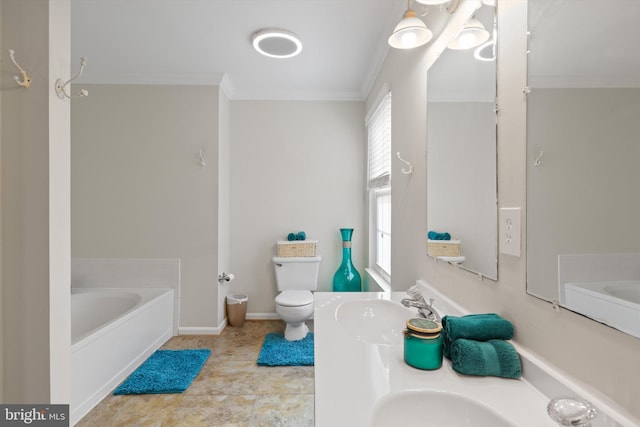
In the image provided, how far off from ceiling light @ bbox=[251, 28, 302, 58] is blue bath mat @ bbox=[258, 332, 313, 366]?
2.47m

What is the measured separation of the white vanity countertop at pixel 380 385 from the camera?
0.61 meters

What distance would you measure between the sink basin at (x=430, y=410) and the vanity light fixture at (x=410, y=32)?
4.08 feet

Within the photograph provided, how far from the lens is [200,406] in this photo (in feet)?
5.95

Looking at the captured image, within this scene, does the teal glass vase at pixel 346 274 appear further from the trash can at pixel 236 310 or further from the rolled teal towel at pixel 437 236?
the rolled teal towel at pixel 437 236

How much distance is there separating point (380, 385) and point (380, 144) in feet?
7.10

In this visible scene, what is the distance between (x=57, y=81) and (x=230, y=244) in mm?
2152

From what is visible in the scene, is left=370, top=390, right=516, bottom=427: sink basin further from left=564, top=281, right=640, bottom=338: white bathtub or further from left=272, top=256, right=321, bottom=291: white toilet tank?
left=272, top=256, right=321, bottom=291: white toilet tank

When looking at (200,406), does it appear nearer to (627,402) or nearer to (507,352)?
(507,352)

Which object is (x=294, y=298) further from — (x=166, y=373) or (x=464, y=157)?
(x=464, y=157)

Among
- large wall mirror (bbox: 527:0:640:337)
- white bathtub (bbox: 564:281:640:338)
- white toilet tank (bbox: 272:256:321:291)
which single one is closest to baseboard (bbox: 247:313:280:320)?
white toilet tank (bbox: 272:256:321:291)

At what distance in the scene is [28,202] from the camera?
1.25 metres

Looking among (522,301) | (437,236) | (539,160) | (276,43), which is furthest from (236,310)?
(539,160)

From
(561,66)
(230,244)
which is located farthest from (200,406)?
(561,66)

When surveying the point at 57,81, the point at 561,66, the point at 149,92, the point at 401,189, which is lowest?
the point at 401,189
